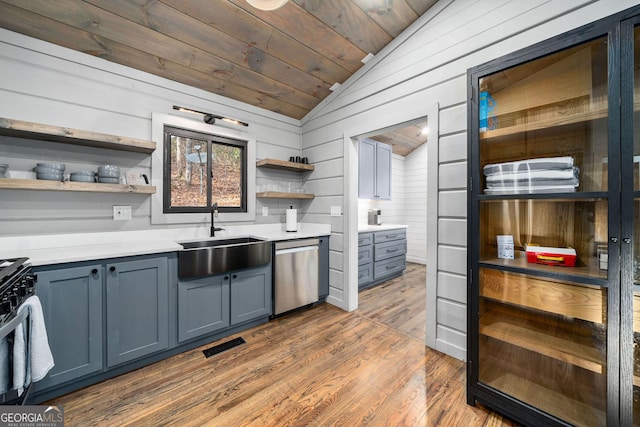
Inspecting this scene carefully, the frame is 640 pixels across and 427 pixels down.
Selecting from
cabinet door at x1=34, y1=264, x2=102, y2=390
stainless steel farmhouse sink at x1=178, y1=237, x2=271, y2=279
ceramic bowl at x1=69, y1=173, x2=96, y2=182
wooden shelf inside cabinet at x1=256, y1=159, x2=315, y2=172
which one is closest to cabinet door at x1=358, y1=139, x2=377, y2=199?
wooden shelf inside cabinet at x1=256, y1=159, x2=315, y2=172

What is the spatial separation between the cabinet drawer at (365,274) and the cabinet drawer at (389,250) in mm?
211

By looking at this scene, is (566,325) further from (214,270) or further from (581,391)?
(214,270)

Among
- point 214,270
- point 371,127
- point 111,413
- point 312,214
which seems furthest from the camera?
point 312,214

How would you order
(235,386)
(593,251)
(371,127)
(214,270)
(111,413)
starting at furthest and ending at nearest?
1. (371,127)
2. (214,270)
3. (235,386)
4. (111,413)
5. (593,251)

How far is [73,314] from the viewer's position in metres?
1.64

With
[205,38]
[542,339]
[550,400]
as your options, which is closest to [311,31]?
[205,38]

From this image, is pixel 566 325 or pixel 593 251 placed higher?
pixel 593 251

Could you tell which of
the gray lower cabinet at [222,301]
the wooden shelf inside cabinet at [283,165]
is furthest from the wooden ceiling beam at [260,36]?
the gray lower cabinet at [222,301]

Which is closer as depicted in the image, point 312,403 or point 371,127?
point 312,403

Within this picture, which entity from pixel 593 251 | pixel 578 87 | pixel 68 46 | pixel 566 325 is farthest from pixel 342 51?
pixel 566 325

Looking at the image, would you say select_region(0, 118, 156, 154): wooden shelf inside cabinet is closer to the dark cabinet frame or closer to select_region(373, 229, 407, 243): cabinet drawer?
the dark cabinet frame

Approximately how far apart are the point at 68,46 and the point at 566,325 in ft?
13.0

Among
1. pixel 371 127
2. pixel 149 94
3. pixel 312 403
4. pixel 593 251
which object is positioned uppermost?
pixel 149 94

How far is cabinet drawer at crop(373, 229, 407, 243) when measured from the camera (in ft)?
12.9
